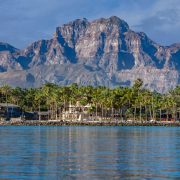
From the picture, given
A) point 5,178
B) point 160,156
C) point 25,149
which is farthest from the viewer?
point 25,149

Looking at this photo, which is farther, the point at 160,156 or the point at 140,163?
the point at 160,156

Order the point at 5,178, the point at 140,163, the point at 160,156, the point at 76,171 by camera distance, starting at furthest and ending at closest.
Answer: the point at 160,156 → the point at 140,163 → the point at 76,171 → the point at 5,178

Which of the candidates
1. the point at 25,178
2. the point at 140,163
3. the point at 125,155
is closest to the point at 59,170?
the point at 25,178

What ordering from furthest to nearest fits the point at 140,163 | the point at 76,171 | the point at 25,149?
the point at 25,149 < the point at 140,163 < the point at 76,171

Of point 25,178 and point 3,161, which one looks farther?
point 3,161

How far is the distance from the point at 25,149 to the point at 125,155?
1414 cm

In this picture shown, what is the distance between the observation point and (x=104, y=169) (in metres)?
53.6

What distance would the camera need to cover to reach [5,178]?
157ft

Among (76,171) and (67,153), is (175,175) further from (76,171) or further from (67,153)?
(67,153)

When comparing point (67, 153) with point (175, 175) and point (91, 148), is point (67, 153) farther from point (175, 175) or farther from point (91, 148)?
point (175, 175)

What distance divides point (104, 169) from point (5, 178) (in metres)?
9.60

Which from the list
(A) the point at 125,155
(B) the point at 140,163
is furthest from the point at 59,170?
(A) the point at 125,155

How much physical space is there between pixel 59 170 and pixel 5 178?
6335 mm

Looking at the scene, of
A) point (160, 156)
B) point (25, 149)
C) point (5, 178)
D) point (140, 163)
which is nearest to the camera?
point (5, 178)
